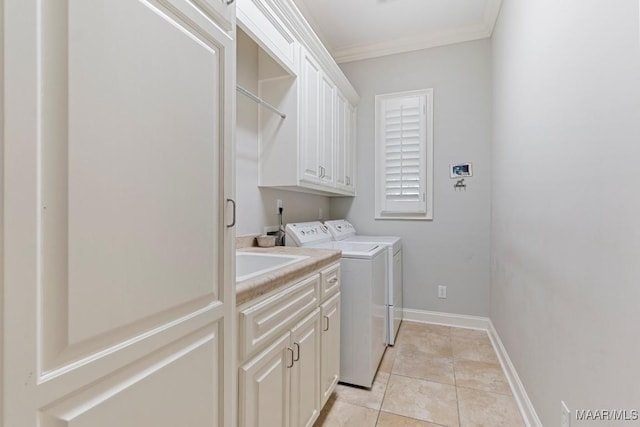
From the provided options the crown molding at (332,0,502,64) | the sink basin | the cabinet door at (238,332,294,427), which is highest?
the crown molding at (332,0,502,64)

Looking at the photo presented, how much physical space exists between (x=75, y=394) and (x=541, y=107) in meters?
2.01

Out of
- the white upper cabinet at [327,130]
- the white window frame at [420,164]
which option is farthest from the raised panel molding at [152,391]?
the white window frame at [420,164]

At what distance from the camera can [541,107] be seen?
1.56m

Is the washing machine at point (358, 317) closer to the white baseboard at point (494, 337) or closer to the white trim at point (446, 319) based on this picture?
the white baseboard at point (494, 337)

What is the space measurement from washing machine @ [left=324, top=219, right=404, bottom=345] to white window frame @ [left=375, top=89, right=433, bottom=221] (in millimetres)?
314

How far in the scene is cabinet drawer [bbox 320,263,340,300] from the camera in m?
1.63

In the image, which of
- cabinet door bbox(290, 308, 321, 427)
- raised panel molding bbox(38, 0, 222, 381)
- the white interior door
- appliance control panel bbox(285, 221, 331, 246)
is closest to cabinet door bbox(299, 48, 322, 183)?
appliance control panel bbox(285, 221, 331, 246)

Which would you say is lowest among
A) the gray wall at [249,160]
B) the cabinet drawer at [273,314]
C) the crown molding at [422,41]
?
the cabinet drawer at [273,314]

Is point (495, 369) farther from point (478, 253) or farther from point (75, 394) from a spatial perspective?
point (75, 394)

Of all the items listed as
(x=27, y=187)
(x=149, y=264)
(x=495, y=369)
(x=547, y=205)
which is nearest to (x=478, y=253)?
(x=495, y=369)

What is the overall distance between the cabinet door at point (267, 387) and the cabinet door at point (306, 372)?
0.19 ft

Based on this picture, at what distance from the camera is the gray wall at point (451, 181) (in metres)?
2.99

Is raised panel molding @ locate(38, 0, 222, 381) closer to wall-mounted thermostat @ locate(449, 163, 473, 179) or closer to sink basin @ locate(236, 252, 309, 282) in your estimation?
sink basin @ locate(236, 252, 309, 282)

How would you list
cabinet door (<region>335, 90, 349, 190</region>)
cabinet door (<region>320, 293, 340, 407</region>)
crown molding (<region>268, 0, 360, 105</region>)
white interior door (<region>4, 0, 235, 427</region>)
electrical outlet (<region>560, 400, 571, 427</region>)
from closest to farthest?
white interior door (<region>4, 0, 235, 427</region>), electrical outlet (<region>560, 400, 571, 427</region>), cabinet door (<region>320, 293, 340, 407</region>), crown molding (<region>268, 0, 360, 105</region>), cabinet door (<region>335, 90, 349, 190</region>)
